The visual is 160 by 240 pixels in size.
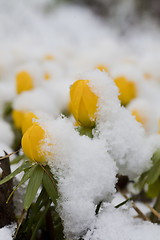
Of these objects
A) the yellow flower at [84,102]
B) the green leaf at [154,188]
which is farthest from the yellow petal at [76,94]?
the green leaf at [154,188]

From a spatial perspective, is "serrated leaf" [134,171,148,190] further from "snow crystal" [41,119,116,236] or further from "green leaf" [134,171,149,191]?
"snow crystal" [41,119,116,236]

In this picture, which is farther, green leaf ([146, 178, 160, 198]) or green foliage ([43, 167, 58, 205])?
green leaf ([146, 178, 160, 198])

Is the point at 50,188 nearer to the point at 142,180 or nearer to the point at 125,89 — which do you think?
the point at 142,180

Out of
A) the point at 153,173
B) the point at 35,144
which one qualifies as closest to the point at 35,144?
the point at 35,144

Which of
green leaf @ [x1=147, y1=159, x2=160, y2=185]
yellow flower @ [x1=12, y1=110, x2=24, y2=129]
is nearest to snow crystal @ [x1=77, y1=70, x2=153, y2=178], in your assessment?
green leaf @ [x1=147, y1=159, x2=160, y2=185]

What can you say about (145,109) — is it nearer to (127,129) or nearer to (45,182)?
(127,129)

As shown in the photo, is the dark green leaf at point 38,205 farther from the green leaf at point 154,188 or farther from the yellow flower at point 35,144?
the green leaf at point 154,188

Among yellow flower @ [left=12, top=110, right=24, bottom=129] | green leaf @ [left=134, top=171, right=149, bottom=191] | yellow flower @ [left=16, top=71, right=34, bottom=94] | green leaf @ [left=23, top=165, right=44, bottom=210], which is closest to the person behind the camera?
green leaf @ [left=23, top=165, right=44, bottom=210]
